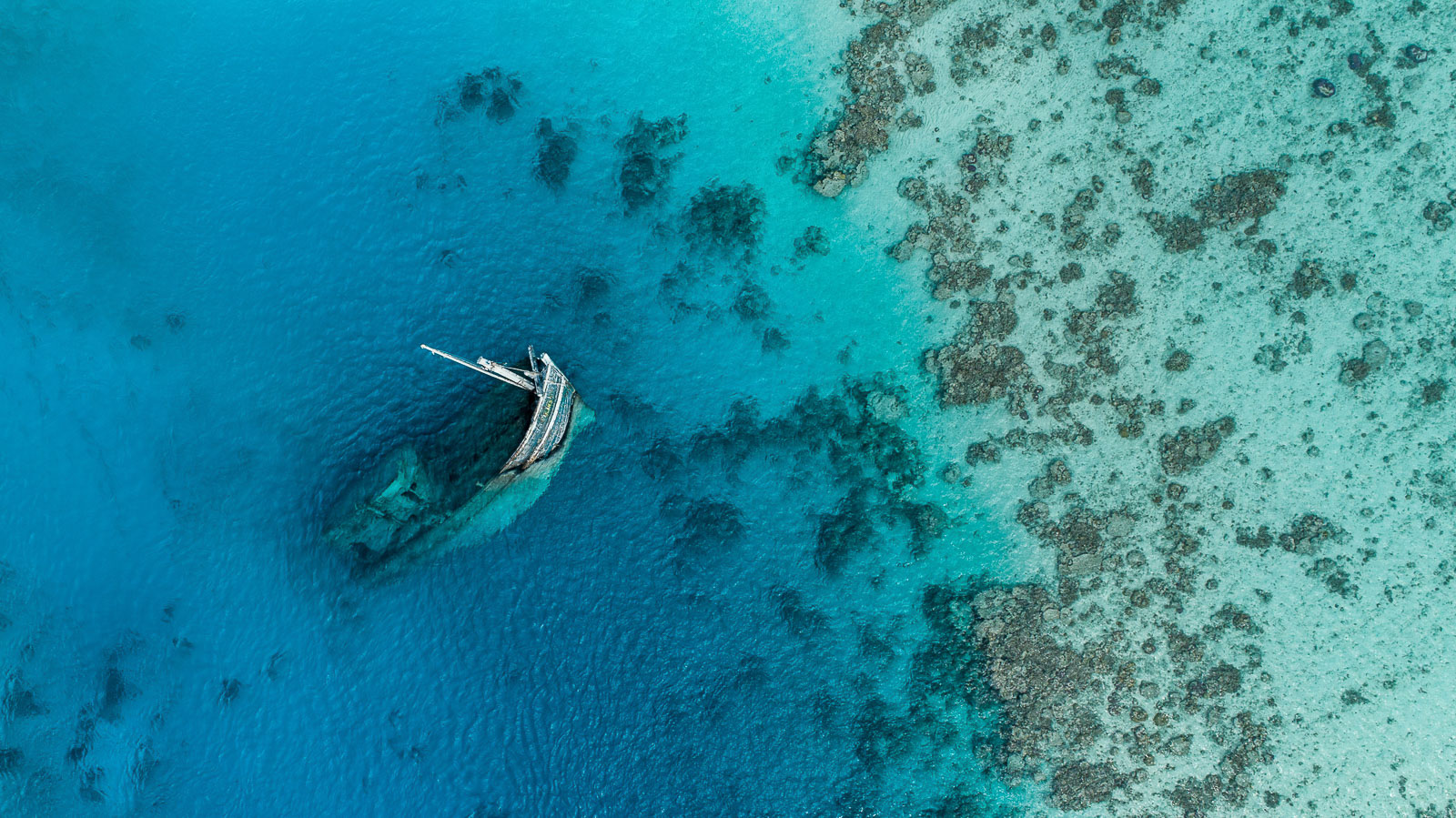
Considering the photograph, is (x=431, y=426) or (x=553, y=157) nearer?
(x=431, y=426)

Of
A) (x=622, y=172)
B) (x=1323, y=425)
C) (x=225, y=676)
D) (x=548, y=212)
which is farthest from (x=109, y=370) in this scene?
(x=1323, y=425)

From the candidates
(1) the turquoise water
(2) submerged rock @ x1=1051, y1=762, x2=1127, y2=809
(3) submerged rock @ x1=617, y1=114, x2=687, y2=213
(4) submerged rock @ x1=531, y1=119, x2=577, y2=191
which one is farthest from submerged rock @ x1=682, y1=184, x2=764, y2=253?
(2) submerged rock @ x1=1051, y1=762, x2=1127, y2=809

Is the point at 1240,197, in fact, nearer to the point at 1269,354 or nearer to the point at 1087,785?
the point at 1269,354

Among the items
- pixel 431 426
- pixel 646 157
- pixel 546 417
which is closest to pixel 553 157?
pixel 646 157

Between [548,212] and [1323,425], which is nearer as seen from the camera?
[1323,425]

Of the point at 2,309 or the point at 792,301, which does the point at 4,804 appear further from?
the point at 792,301

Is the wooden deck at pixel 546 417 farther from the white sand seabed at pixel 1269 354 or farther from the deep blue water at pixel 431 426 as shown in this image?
the white sand seabed at pixel 1269 354
